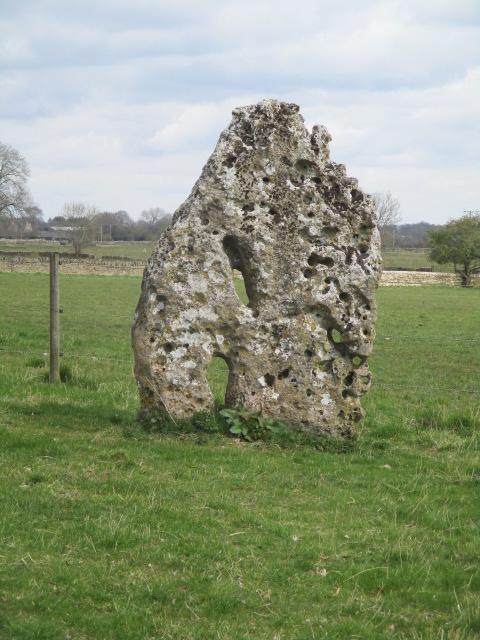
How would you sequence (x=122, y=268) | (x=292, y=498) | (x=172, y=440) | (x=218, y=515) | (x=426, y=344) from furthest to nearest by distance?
(x=122, y=268) → (x=426, y=344) → (x=172, y=440) → (x=292, y=498) → (x=218, y=515)

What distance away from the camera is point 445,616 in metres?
5.41

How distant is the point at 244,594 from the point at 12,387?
7.34 metres

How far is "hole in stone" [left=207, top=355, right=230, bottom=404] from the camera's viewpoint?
12.7 meters

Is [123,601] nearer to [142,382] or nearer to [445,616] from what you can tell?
[445,616]

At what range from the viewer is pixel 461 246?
7338cm

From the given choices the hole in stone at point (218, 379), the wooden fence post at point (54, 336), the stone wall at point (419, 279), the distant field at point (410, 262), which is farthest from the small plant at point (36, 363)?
the distant field at point (410, 262)

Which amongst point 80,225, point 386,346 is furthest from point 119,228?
point 386,346

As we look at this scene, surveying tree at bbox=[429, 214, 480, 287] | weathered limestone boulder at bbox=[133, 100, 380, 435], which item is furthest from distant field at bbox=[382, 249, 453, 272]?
weathered limestone boulder at bbox=[133, 100, 380, 435]

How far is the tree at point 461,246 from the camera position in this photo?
7294 cm

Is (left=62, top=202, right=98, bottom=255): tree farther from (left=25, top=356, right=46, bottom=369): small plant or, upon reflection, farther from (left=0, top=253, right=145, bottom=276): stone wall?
(left=25, top=356, right=46, bottom=369): small plant

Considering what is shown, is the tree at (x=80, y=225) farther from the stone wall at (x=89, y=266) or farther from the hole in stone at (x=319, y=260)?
the hole in stone at (x=319, y=260)

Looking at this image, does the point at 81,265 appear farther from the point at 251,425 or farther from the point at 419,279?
the point at 251,425

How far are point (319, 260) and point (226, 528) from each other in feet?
14.1

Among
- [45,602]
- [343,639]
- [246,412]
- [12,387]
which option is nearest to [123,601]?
[45,602]
